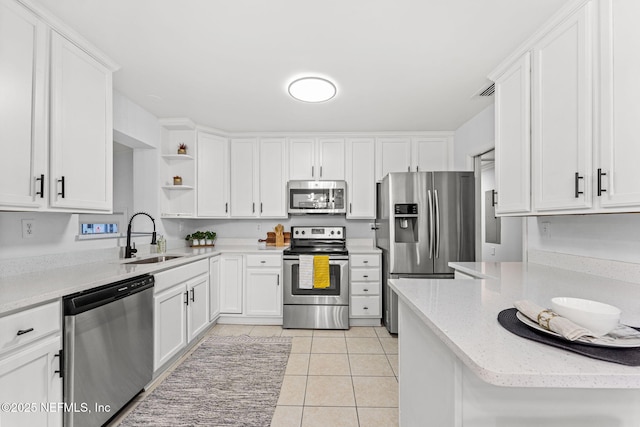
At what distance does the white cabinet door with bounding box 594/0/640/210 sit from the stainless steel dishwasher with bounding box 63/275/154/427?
2.64 m

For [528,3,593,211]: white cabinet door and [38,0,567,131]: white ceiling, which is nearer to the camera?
[528,3,593,211]: white cabinet door

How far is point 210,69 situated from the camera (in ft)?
7.63

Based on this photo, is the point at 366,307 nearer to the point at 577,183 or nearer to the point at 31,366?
the point at 577,183

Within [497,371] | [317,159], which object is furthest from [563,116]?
[317,159]

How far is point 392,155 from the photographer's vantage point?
12.9 ft

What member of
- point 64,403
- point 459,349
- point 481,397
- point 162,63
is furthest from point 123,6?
point 481,397

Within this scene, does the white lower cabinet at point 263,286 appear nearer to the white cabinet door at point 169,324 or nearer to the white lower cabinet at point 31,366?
the white cabinet door at point 169,324

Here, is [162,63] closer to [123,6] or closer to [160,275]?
[123,6]

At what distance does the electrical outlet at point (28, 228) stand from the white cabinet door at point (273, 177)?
2.33m

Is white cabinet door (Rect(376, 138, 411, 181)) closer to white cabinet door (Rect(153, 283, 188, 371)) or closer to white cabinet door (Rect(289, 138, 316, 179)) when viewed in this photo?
white cabinet door (Rect(289, 138, 316, 179))

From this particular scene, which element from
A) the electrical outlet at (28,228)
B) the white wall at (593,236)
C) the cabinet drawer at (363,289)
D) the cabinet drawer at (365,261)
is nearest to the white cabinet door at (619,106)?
the white wall at (593,236)

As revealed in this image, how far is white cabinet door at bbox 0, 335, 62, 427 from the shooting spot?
48.4 inches

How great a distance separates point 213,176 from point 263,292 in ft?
5.34

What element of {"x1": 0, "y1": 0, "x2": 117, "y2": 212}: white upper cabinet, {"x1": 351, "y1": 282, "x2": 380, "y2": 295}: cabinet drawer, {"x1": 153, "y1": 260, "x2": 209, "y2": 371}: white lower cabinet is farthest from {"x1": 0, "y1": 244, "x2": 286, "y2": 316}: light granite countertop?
{"x1": 351, "y1": 282, "x2": 380, "y2": 295}: cabinet drawer
